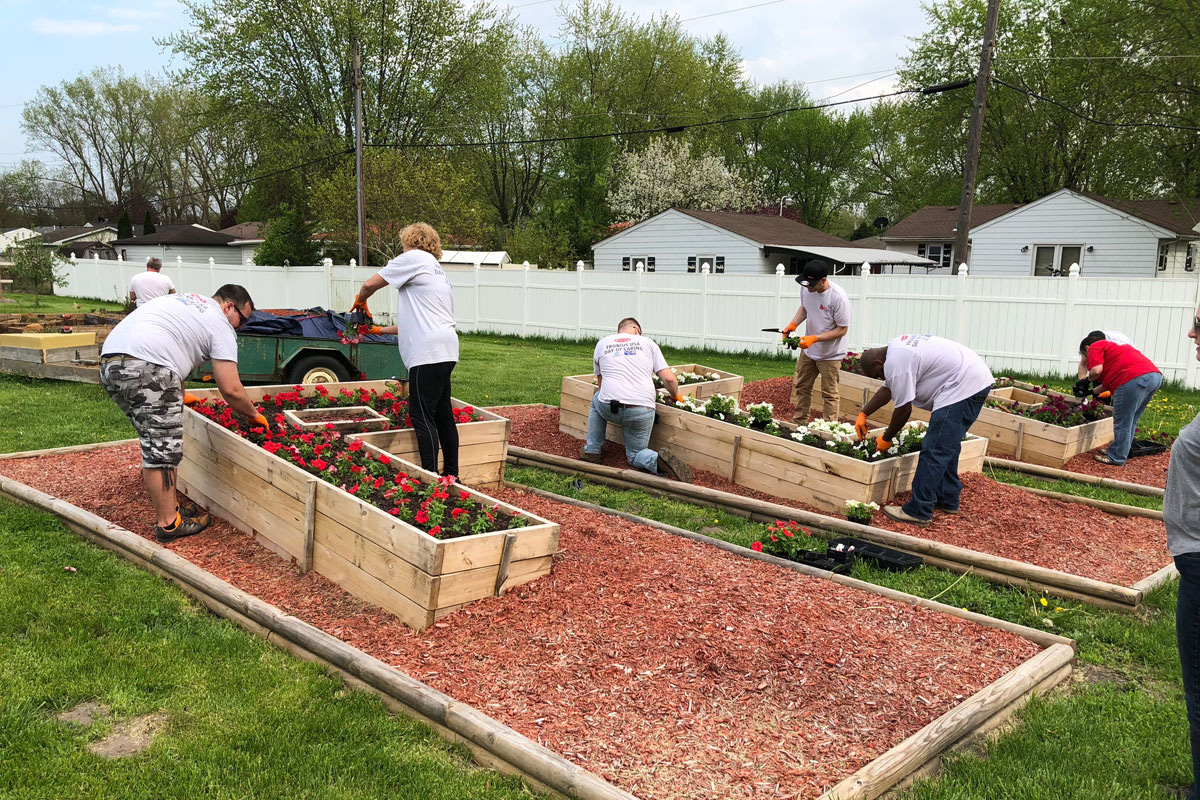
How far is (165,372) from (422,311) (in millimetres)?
1636

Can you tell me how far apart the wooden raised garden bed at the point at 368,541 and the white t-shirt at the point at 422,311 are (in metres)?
0.77

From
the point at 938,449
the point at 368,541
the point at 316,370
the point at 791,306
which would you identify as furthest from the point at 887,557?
the point at 791,306

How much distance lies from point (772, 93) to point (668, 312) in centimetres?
4686

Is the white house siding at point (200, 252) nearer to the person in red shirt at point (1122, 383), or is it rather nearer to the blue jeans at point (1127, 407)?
the person in red shirt at point (1122, 383)

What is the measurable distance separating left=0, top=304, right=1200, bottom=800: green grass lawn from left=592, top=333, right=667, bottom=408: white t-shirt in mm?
2655

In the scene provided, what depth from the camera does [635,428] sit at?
7.14m

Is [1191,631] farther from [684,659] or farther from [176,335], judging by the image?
[176,335]

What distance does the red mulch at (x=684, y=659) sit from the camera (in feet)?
9.90

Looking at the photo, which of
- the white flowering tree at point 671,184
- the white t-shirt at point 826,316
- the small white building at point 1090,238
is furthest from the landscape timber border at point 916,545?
the white flowering tree at point 671,184

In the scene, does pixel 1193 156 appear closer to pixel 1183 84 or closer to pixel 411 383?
pixel 1183 84

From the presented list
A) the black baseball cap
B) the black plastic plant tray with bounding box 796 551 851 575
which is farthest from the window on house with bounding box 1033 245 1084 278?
the black plastic plant tray with bounding box 796 551 851 575

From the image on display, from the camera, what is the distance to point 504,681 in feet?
11.4

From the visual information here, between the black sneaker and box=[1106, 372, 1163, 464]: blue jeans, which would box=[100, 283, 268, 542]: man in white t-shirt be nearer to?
the black sneaker

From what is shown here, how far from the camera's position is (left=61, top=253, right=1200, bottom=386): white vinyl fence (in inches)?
509
